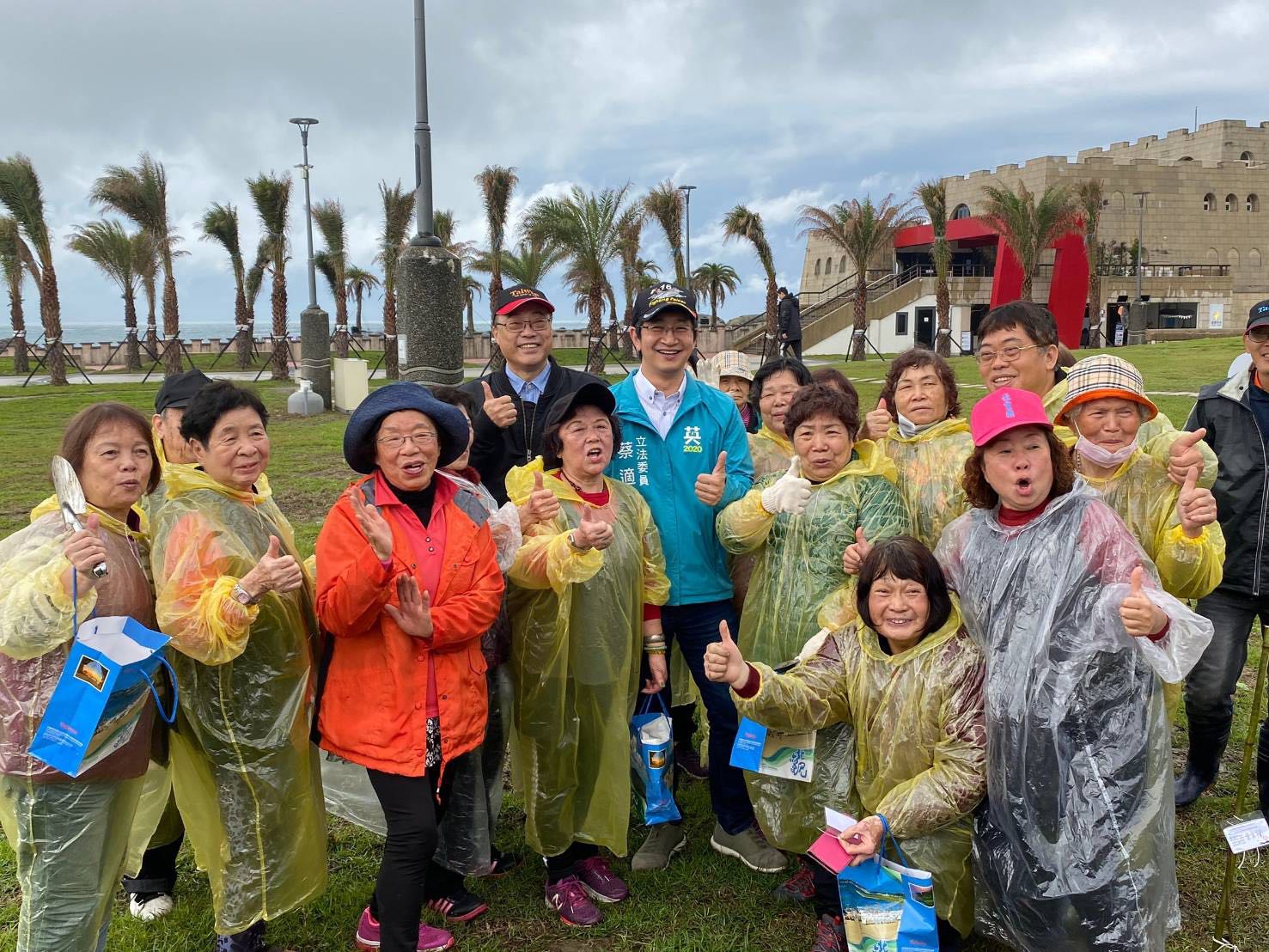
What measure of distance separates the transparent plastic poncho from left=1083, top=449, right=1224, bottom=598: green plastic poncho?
0.27 metres

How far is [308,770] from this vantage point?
9.24ft

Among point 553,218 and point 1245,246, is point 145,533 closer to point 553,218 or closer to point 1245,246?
point 553,218

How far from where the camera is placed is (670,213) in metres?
27.9

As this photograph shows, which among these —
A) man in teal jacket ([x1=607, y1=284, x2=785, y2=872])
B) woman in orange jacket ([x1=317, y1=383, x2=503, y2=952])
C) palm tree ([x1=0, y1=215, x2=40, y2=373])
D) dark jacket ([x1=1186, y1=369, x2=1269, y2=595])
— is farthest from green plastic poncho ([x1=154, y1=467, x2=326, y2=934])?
palm tree ([x1=0, y1=215, x2=40, y2=373])

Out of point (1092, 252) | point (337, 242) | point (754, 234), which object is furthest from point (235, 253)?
point (1092, 252)

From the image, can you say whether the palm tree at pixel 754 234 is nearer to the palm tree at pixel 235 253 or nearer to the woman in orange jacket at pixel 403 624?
the palm tree at pixel 235 253

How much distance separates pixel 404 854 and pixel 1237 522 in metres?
2.93

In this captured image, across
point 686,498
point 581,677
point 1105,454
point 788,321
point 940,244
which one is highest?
point 940,244

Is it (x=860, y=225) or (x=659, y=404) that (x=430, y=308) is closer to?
(x=659, y=404)

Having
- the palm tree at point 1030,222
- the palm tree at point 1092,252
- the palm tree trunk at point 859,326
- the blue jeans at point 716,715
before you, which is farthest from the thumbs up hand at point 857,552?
the palm tree at point 1092,252

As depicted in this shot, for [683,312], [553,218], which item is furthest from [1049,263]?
[683,312]

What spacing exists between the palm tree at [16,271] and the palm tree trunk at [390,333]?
28.0ft

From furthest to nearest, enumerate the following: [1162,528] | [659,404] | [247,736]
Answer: [659,404], [1162,528], [247,736]

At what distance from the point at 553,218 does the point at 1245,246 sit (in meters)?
34.2
